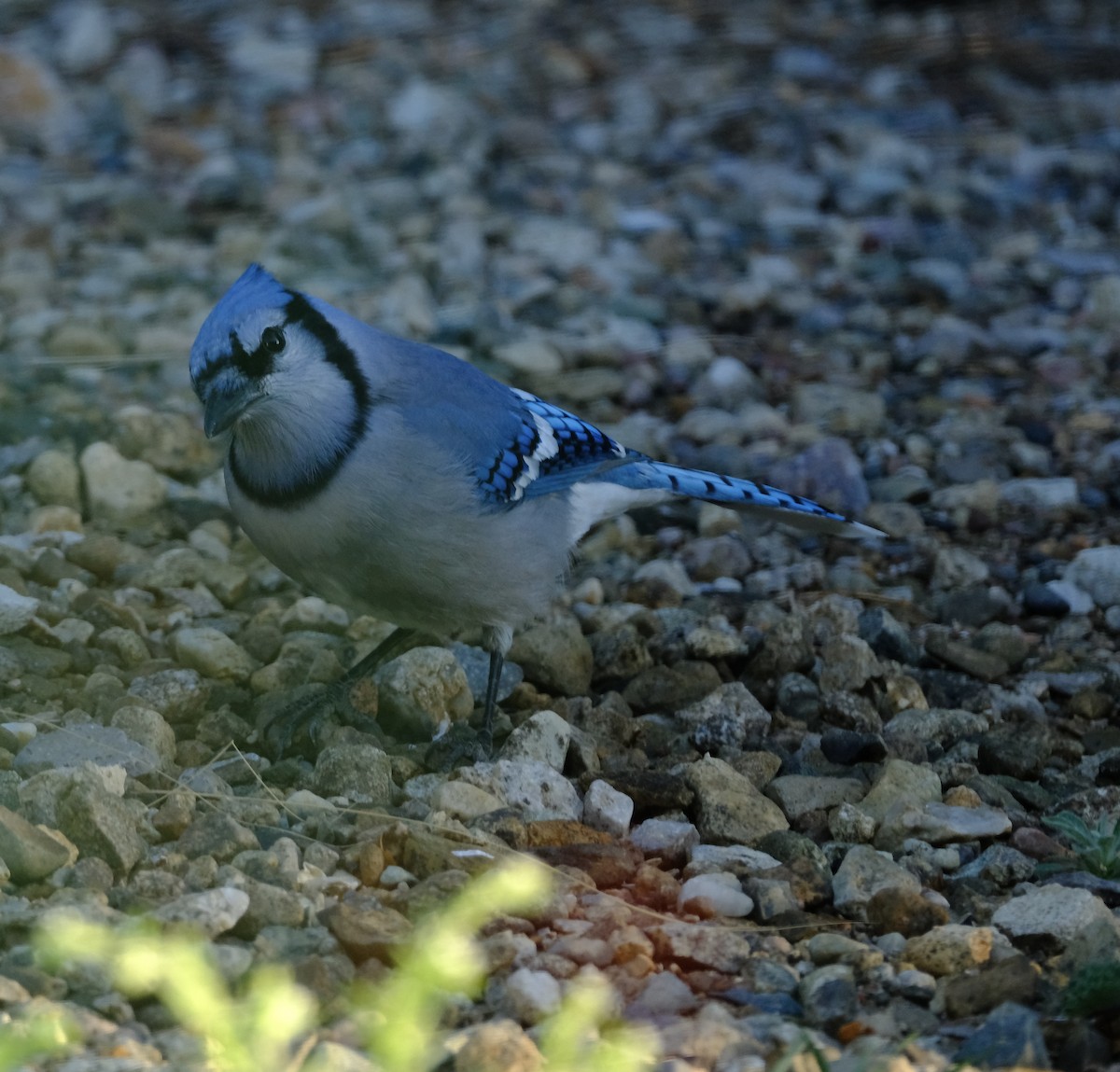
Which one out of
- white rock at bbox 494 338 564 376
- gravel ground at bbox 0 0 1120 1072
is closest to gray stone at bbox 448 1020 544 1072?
gravel ground at bbox 0 0 1120 1072

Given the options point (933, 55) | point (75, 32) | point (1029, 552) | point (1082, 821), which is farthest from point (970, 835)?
point (75, 32)

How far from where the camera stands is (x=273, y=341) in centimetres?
311

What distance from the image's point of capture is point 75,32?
7168mm

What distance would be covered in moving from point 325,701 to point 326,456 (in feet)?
1.68

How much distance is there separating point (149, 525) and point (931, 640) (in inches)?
74.0

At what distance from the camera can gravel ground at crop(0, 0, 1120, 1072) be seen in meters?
2.50

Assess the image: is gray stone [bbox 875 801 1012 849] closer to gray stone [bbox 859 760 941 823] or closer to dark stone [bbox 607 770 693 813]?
gray stone [bbox 859 760 941 823]

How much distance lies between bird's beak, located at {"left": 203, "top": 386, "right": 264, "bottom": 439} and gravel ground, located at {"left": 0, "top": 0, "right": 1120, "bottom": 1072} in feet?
1.80

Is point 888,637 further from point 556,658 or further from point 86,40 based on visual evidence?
point 86,40

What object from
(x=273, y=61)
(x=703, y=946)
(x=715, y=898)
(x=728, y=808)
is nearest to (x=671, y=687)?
(x=728, y=808)

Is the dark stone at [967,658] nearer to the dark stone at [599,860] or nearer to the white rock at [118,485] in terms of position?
the dark stone at [599,860]

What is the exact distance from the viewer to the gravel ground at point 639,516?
2.50 m

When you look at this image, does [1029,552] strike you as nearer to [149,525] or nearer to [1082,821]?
[1082,821]

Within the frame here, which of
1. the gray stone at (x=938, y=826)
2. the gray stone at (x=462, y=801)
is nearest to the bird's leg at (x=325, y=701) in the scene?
the gray stone at (x=462, y=801)
